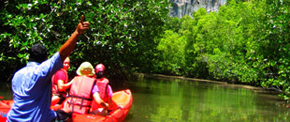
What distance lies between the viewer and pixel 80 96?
604cm

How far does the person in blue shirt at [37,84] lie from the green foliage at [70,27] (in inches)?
283

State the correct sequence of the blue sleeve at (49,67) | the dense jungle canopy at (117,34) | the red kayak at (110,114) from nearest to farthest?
the blue sleeve at (49,67)
the red kayak at (110,114)
the dense jungle canopy at (117,34)

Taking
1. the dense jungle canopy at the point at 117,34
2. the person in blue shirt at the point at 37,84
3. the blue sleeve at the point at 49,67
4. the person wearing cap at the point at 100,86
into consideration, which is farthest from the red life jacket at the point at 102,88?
the dense jungle canopy at the point at 117,34

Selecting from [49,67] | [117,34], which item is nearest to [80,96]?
[49,67]

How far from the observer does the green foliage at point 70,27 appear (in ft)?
34.4

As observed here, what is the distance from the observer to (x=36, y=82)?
9.40 feet

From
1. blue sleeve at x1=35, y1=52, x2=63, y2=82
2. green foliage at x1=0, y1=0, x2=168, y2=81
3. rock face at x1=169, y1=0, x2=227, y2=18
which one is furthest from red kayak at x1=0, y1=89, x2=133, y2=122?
rock face at x1=169, y1=0, x2=227, y2=18

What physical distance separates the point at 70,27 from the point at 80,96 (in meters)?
8.48

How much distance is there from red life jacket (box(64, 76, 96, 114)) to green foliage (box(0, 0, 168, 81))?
4.39 metres

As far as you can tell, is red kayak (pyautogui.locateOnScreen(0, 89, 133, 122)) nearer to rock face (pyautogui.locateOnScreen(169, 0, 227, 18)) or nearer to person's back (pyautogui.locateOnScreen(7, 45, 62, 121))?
person's back (pyautogui.locateOnScreen(7, 45, 62, 121))

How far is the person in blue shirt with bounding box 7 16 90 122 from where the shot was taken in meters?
2.83

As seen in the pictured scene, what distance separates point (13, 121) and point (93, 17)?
10.8 metres

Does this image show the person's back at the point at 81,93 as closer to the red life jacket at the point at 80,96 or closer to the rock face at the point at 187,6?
the red life jacket at the point at 80,96

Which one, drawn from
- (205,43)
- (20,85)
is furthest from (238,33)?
(20,85)
